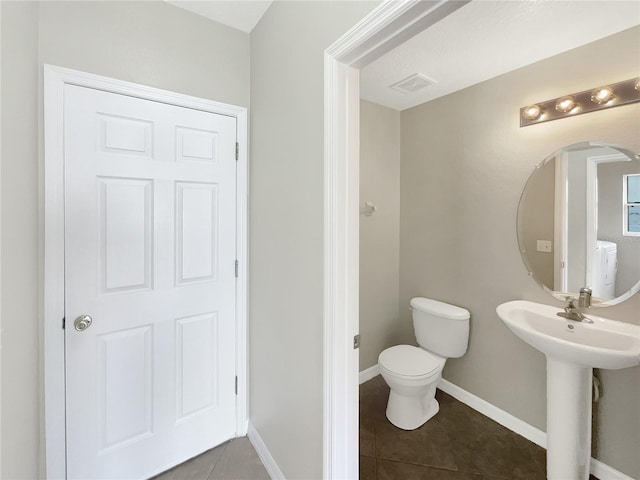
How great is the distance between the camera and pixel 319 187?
3.66 ft

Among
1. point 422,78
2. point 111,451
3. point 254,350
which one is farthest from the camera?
point 422,78

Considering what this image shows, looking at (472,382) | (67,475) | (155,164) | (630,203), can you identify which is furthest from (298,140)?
(472,382)

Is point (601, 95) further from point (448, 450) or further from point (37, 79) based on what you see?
point (37, 79)

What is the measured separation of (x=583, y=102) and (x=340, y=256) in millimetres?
1675

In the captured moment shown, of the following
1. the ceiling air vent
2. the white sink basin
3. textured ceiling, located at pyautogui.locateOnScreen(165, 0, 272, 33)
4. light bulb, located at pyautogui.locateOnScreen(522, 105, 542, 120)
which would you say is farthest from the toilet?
textured ceiling, located at pyautogui.locateOnScreen(165, 0, 272, 33)

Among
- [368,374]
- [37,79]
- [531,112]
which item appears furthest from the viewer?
[368,374]

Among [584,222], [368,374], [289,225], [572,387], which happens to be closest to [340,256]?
[289,225]

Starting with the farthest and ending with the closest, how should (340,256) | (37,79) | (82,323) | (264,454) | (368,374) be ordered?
1. (368,374)
2. (264,454)
3. (82,323)
4. (37,79)
5. (340,256)

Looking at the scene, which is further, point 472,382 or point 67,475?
point 472,382

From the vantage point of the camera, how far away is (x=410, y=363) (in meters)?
1.96

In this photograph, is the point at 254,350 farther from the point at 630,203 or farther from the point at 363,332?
the point at 630,203

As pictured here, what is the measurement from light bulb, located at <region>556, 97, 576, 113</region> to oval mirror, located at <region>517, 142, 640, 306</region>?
21 cm

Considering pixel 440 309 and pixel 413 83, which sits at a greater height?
pixel 413 83

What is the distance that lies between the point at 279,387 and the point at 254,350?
1.14 ft
